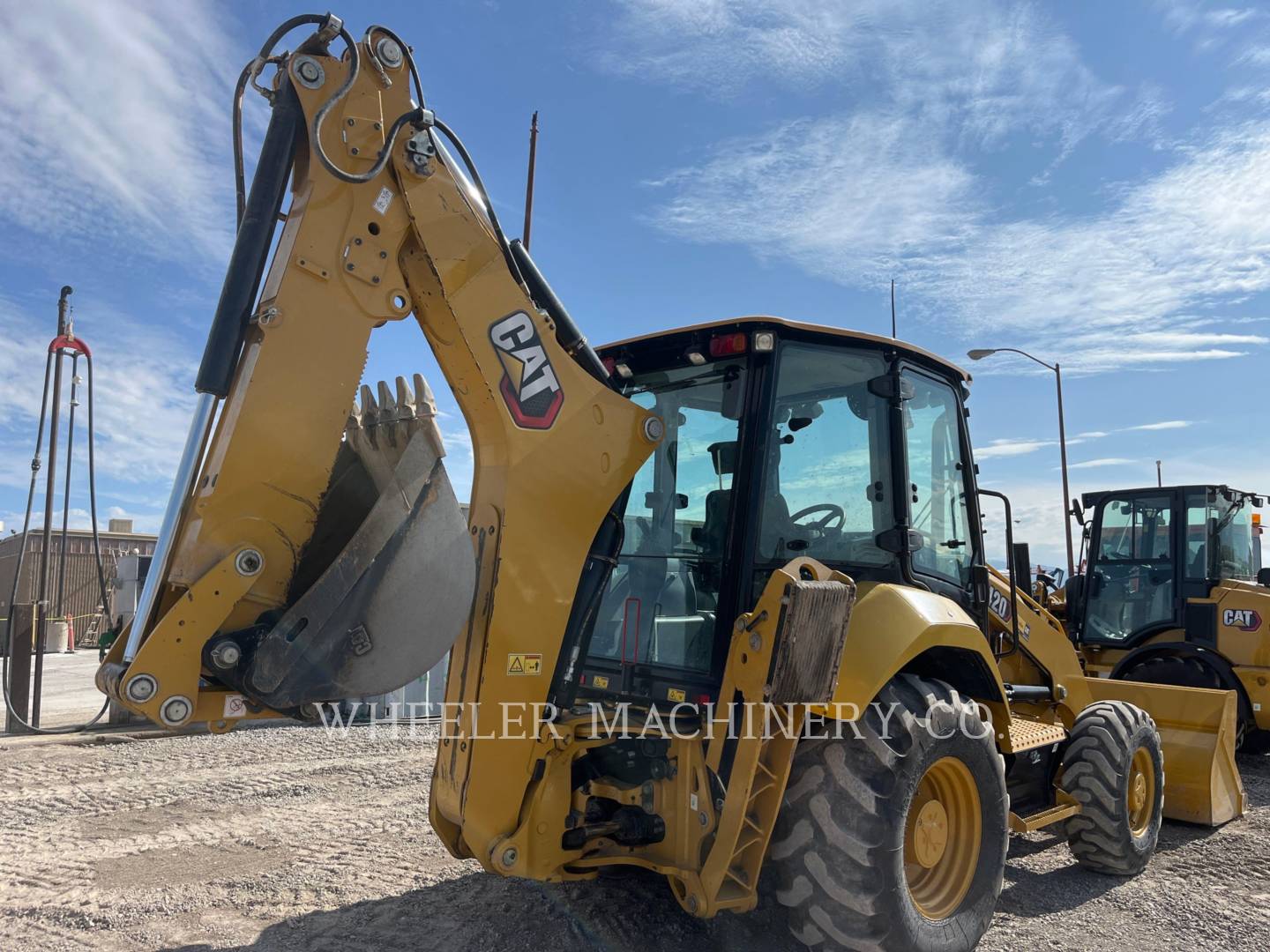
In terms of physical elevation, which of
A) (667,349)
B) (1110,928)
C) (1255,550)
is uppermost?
(667,349)

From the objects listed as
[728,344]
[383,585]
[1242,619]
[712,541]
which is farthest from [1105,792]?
[1242,619]

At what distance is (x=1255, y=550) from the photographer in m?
9.77

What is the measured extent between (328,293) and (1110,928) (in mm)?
4318

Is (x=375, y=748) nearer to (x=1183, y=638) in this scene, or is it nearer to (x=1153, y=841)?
(x=1153, y=841)

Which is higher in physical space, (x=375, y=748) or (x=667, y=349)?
(x=667, y=349)

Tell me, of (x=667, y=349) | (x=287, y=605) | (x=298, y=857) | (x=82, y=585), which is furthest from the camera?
(x=82, y=585)

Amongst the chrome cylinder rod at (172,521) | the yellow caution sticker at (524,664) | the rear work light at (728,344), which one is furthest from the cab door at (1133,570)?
the chrome cylinder rod at (172,521)

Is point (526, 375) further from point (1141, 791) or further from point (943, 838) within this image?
point (1141, 791)

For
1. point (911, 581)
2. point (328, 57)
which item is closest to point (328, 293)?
point (328, 57)

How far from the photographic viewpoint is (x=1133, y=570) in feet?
30.8

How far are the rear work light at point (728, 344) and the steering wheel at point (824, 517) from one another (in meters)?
0.71

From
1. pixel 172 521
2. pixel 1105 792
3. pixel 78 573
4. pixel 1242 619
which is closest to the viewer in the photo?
pixel 172 521

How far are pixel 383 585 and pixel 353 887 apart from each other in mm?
2254

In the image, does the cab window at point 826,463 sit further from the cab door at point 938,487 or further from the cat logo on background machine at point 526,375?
the cat logo on background machine at point 526,375
